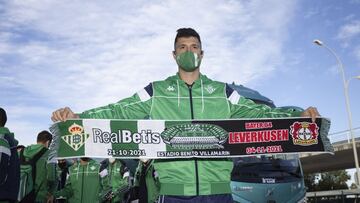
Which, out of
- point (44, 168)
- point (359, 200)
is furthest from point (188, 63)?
point (359, 200)

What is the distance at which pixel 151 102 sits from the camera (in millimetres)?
4418

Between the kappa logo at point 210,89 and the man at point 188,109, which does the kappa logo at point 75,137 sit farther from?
the kappa logo at point 210,89

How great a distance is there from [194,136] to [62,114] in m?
1.41

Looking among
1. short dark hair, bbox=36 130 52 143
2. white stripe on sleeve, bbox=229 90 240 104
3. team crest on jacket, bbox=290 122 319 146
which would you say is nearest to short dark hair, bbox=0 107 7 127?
short dark hair, bbox=36 130 52 143

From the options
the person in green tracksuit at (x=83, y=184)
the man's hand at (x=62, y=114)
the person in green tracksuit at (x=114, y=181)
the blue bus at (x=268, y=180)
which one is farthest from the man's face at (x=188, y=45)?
the person in green tracksuit at (x=114, y=181)

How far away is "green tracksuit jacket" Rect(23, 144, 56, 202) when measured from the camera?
878cm

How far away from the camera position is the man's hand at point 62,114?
436cm

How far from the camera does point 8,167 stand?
21.6ft

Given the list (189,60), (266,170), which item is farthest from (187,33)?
(266,170)

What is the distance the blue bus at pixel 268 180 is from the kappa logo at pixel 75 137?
14.1 ft

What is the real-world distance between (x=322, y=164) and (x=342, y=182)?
28341mm

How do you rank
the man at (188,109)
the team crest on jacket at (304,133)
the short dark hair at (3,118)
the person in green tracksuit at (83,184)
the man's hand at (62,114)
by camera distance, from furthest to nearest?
the person in green tracksuit at (83,184), the short dark hair at (3,118), the team crest on jacket at (304,133), the man's hand at (62,114), the man at (188,109)

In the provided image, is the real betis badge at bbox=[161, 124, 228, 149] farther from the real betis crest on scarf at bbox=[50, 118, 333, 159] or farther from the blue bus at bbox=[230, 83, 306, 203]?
the blue bus at bbox=[230, 83, 306, 203]

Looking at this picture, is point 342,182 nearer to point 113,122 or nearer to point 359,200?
point 359,200
